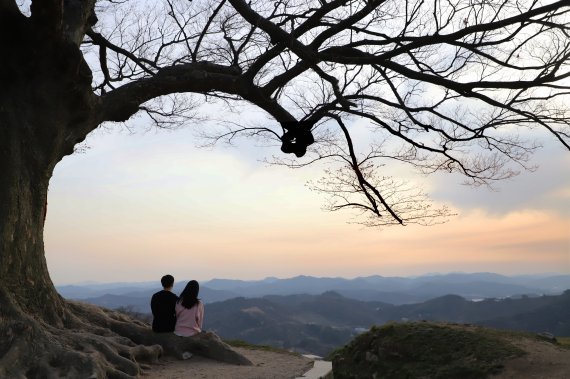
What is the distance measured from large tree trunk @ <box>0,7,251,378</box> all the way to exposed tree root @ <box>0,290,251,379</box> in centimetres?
1

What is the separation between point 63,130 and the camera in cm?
698

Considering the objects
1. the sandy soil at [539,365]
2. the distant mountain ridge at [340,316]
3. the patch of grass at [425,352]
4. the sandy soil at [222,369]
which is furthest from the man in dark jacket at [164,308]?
the distant mountain ridge at [340,316]

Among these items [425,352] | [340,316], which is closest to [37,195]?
[425,352]

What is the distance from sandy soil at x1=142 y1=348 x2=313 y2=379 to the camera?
6.74 m

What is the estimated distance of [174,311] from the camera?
8047mm

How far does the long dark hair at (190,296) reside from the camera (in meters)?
7.88

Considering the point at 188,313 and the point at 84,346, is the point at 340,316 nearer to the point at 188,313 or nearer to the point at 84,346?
the point at 188,313

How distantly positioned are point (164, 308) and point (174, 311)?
0.60 feet

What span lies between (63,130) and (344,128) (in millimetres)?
4484

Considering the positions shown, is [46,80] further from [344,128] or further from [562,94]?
[562,94]

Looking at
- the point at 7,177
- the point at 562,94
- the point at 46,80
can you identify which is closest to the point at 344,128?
the point at 562,94

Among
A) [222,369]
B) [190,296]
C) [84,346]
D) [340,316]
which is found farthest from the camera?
[340,316]

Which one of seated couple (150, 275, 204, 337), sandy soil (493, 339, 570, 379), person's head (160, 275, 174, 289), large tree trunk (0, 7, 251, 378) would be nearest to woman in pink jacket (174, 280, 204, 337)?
seated couple (150, 275, 204, 337)

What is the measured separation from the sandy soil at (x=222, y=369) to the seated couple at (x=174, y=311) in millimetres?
508
